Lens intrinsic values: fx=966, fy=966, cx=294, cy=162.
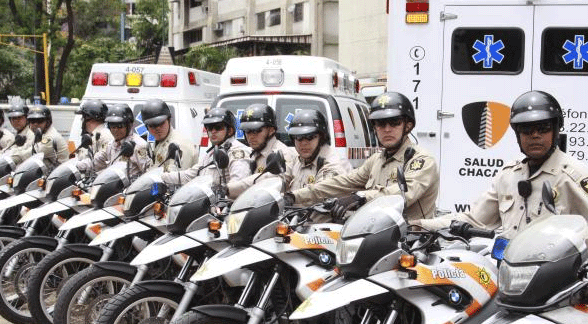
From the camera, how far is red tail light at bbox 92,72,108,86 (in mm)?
13148

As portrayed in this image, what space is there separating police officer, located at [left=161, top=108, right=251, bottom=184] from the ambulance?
1.48 metres

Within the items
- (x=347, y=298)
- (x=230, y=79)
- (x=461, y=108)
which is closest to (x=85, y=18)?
(x=230, y=79)

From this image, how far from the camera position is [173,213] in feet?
19.7

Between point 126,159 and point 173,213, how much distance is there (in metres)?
2.83

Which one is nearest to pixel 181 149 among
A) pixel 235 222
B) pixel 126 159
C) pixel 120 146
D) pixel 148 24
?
pixel 126 159

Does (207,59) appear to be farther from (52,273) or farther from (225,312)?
(225,312)

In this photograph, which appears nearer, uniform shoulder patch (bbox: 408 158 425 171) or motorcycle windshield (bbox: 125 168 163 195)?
uniform shoulder patch (bbox: 408 158 425 171)

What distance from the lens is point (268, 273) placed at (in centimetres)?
543

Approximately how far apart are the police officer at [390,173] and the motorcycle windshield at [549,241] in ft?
5.19

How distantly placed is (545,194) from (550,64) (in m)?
4.24

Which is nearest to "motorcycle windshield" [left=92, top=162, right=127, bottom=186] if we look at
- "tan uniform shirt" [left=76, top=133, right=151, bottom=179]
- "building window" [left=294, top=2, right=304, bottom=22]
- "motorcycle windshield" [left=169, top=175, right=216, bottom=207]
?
"tan uniform shirt" [left=76, top=133, right=151, bottom=179]

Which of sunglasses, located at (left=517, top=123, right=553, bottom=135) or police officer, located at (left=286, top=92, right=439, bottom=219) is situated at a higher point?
sunglasses, located at (left=517, top=123, right=553, bottom=135)

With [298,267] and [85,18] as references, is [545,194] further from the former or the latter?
[85,18]

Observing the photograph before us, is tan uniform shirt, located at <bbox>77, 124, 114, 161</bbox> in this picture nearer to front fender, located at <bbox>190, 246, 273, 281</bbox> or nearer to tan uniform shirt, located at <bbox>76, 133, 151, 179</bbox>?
tan uniform shirt, located at <bbox>76, 133, 151, 179</bbox>
